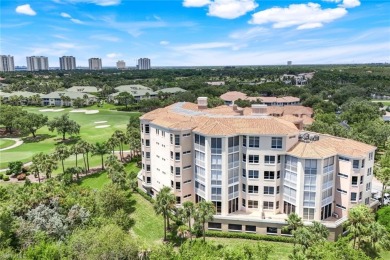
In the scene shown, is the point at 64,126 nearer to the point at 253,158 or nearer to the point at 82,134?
the point at 82,134

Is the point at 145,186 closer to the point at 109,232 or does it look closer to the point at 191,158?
the point at 191,158

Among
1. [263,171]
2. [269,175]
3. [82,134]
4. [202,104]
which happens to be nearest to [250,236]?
[269,175]

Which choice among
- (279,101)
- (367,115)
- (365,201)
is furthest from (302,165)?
(279,101)

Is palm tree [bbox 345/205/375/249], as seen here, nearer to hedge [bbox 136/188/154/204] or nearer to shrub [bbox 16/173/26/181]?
hedge [bbox 136/188/154/204]

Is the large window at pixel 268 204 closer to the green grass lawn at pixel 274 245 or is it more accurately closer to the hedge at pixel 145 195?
the green grass lawn at pixel 274 245

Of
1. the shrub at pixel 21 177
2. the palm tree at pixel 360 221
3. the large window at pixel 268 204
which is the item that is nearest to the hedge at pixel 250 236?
the large window at pixel 268 204

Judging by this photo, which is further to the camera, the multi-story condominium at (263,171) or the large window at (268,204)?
the large window at (268,204)

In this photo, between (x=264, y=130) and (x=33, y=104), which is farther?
(x=33, y=104)
